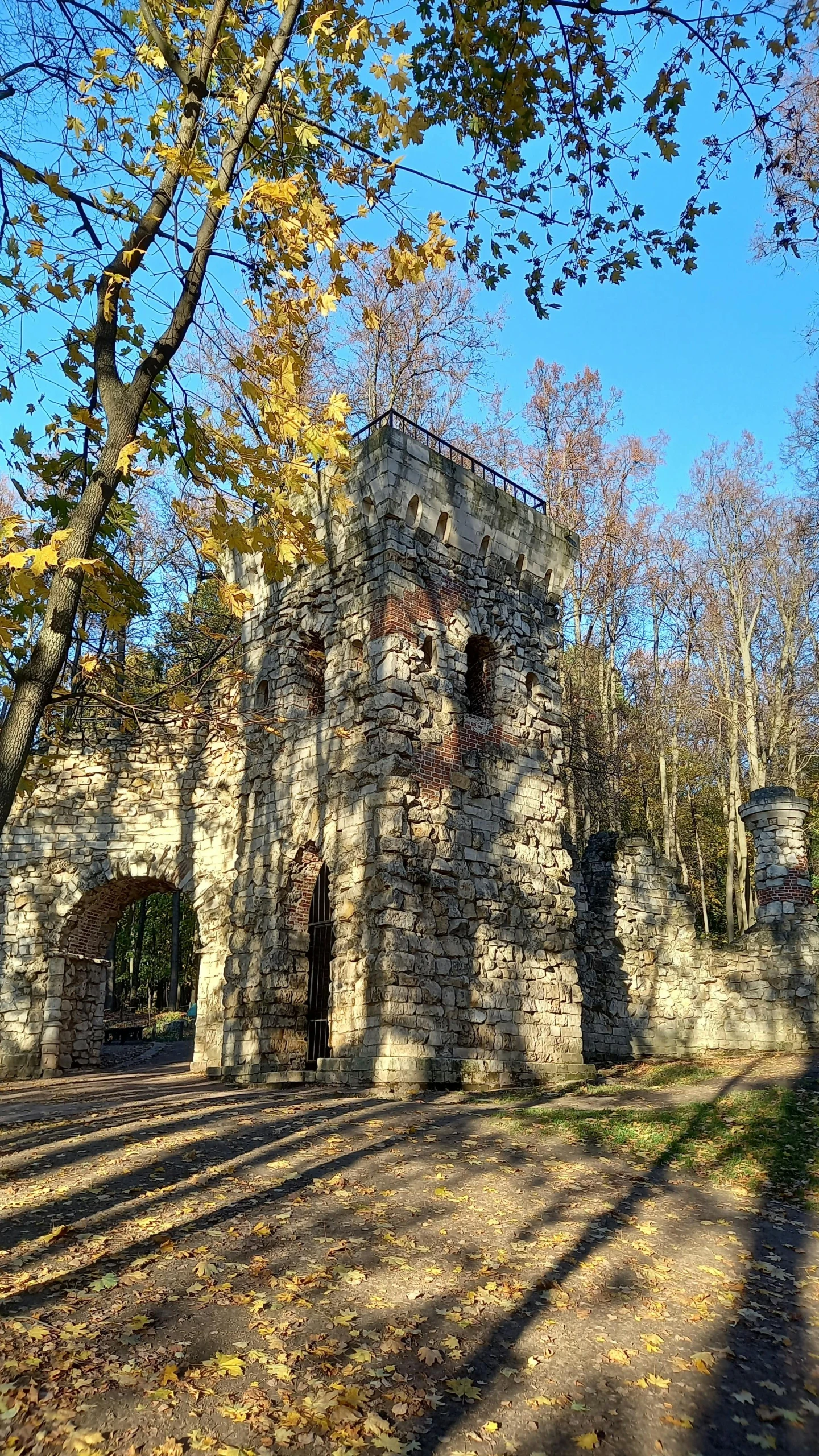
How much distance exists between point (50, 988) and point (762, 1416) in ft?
41.5

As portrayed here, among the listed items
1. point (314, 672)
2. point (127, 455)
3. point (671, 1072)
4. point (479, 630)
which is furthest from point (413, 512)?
point (671, 1072)

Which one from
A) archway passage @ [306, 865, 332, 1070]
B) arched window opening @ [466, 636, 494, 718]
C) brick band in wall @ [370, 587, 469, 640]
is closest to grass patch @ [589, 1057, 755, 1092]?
archway passage @ [306, 865, 332, 1070]

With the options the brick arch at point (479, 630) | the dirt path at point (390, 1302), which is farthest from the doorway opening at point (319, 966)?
the dirt path at point (390, 1302)

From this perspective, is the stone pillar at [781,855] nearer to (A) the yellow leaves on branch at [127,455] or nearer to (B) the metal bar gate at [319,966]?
(B) the metal bar gate at [319,966]

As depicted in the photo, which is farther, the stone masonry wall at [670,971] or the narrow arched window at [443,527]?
the stone masonry wall at [670,971]

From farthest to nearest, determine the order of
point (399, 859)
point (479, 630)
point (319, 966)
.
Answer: point (479, 630) < point (319, 966) < point (399, 859)

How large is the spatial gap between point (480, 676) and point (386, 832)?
3.18 metres

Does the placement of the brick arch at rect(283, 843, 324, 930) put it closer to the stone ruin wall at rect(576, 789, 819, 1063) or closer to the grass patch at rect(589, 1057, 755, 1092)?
the grass patch at rect(589, 1057, 755, 1092)

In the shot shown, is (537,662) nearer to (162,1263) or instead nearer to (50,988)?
(50,988)

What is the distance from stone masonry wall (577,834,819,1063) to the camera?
42.9 ft

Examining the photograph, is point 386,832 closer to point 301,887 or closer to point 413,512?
point 301,887

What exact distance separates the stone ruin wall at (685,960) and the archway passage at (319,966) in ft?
14.3

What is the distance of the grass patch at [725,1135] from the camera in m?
6.32

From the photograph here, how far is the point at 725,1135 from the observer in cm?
743
